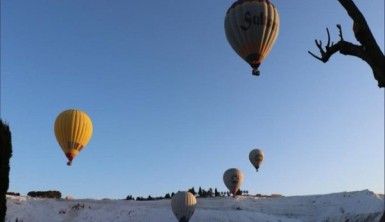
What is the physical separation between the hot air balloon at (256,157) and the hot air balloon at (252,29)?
180 feet

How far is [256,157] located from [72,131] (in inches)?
1550

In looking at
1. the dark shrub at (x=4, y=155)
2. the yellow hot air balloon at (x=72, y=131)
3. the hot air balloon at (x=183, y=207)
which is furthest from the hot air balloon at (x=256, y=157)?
the dark shrub at (x=4, y=155)

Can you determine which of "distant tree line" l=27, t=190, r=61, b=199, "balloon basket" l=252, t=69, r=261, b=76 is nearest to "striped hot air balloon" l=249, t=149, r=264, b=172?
"distant tree line" l=27, t=190, r=61, b=199

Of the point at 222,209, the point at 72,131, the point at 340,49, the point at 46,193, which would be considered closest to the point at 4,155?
the point at 72,131

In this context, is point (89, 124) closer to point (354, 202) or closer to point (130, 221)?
point (130, 221)

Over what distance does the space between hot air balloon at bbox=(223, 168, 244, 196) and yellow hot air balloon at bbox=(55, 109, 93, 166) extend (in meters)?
30.3

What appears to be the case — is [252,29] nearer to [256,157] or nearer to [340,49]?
[340,49]

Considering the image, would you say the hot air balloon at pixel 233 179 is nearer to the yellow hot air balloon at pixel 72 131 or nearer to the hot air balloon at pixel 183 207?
the hot air balloon at pixel 183 207

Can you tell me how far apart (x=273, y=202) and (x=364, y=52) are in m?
71.1

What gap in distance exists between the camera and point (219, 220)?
2596 inches

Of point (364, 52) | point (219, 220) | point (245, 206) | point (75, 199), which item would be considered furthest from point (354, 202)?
point (364, 52)

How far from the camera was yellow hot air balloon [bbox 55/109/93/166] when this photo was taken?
50.6 meters

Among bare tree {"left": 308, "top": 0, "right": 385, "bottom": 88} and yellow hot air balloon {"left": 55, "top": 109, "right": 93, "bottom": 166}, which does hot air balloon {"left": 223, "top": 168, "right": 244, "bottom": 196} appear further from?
bare tree {"left": 308, "top": 0, "right": 385, "bottom": 88}

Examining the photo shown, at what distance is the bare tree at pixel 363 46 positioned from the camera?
1015 centimetres
